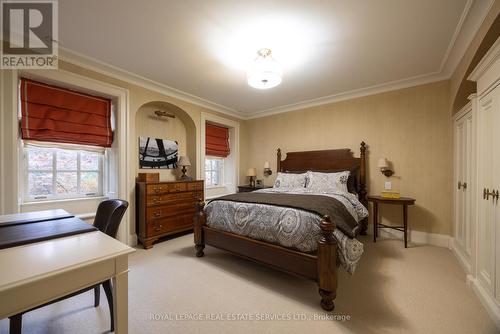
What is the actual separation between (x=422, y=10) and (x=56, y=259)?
299 cm

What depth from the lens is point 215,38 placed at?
2.19m

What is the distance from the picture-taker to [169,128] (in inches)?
155

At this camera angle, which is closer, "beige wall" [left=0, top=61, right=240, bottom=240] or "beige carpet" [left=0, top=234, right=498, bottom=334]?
"beige carpet" [left=0, top=234, right=498, bottom=334]

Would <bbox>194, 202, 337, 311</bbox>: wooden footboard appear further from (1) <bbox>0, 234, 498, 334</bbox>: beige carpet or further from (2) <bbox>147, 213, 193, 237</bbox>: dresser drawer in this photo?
(2) <bbox>147, 213, 193, 237</bbox>: dresser drawer

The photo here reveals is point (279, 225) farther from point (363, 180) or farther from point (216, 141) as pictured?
point (216, 141)

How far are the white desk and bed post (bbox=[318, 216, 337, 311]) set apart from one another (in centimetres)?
136

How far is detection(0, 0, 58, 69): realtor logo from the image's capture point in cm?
183

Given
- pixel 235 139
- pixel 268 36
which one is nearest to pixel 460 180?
pixel 268 36

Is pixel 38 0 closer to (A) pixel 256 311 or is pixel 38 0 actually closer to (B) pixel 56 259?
(B) pixel 56 259

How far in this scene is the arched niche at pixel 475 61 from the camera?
5.53 ft

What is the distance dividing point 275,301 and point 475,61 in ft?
9.59

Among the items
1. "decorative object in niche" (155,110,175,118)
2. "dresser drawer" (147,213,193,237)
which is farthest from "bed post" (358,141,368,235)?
"decorative object in niche" (155,110,175,118)

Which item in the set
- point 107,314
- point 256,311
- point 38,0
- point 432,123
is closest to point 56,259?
point 107,314

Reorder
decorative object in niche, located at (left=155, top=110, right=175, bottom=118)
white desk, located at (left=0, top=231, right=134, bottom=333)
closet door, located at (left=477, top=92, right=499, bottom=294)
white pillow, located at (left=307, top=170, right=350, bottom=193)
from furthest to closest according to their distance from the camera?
1. decorative object in niche, located at (left=155, top=110, right=175, bottom=118)
2. white pillow, located at (left=307, top=170, right=350, bottom=193)
3. closet door, located at (left=477, top=92, right=499, bottom=294)
4. white desk, located at (left=0, top=231, right=134, bottom=333)
